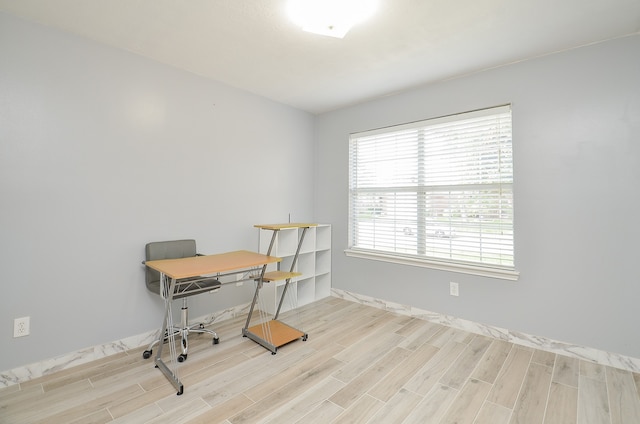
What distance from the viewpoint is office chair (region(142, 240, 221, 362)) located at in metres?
2.40

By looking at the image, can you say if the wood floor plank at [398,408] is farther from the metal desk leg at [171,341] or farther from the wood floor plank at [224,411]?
the metal desk leg at [171,341]

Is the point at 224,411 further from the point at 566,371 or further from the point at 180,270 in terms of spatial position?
the point at 566,371

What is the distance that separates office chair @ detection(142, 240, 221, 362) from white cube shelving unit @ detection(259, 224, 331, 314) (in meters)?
0.83

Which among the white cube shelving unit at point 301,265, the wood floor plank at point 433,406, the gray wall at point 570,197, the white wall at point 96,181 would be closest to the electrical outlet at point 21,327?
the white wall at point 96,181

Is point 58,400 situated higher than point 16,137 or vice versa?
point 16,137

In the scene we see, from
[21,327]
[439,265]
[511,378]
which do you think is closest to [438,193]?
[439,265]

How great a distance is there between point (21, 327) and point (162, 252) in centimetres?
100

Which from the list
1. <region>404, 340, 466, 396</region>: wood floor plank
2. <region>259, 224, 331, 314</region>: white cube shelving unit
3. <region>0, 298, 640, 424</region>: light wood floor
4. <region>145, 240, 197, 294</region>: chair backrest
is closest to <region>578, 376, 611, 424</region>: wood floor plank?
<region>0, 298, 640, 424</region>: light wood floor

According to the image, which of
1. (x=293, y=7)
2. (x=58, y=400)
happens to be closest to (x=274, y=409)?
(x=58, y=400)

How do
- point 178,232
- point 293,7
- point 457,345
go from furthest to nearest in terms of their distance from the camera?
point 178,232
point 457,345
point 293,7

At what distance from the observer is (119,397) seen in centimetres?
190

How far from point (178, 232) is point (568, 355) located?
3569mm

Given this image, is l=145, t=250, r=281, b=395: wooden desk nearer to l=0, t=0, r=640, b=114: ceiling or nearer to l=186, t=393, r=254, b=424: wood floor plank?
l=186, t=393, r=254, b=424: wood floor plank

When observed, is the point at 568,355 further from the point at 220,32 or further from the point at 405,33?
the point at 220,32
